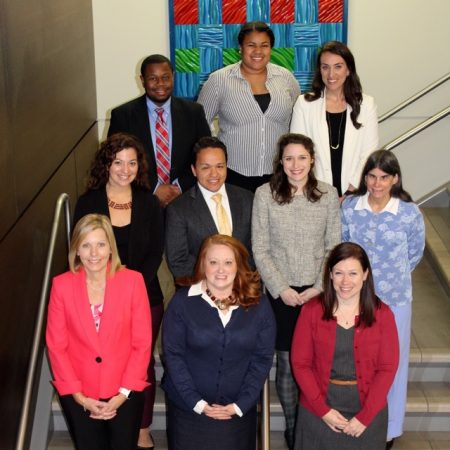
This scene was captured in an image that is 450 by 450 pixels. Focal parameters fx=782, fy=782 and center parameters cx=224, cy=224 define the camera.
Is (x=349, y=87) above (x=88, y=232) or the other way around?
above

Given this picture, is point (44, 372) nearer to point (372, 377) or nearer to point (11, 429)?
point (11, 429)

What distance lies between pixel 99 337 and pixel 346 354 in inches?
43.5

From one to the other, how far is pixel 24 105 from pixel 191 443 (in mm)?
1979

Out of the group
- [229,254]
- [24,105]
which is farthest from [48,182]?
[229,254]

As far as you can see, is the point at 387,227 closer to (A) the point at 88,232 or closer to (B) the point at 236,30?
(A) the point at 88,232

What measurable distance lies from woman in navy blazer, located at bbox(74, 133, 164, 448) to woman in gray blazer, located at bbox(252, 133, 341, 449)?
51 cm

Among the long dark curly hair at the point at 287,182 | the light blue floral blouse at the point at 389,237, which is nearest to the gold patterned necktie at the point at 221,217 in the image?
the long dark curly hair at the point at 287,182

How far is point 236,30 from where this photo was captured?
266 inches

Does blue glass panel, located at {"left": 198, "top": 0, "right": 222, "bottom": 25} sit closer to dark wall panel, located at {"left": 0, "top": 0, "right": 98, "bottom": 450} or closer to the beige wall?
the beige wall

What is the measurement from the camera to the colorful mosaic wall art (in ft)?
22.0

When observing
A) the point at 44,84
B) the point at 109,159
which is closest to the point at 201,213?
the point at 109,159

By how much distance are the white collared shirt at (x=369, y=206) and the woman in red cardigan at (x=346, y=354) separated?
0.46 m

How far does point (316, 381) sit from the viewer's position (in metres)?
3.60

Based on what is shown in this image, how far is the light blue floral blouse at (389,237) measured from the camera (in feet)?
12.7
